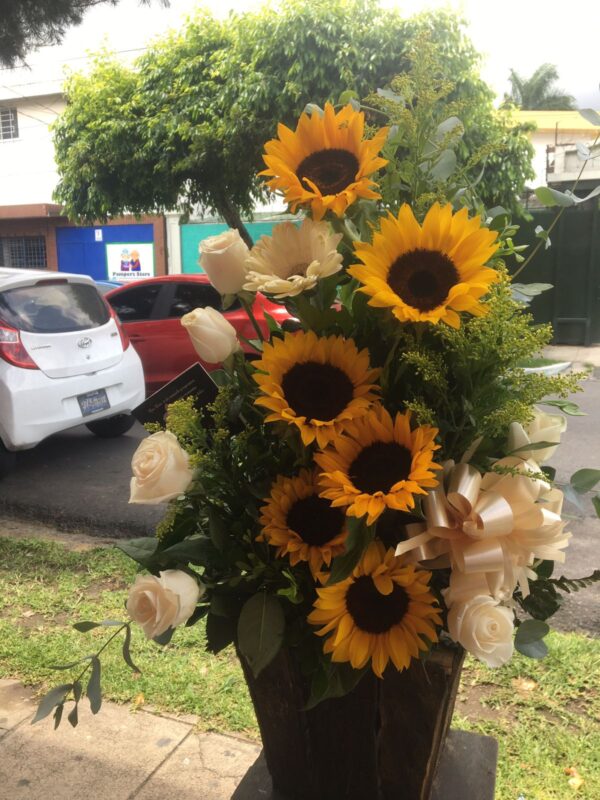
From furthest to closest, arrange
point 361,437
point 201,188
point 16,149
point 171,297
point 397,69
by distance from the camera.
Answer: point 16,149, point 201,188, point 397,69, point 171,297, point 361,437

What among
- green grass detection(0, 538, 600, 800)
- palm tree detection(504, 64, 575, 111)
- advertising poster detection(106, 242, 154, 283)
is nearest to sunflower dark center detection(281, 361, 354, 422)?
green grass detection(0, 538, 600, 800)

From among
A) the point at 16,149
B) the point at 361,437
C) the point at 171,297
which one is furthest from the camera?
the point at 16,149

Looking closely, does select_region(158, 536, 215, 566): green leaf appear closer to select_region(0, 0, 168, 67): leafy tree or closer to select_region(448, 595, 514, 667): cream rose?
select_region(448, 595, 514, 667): cream rose

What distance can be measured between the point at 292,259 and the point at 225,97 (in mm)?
9656

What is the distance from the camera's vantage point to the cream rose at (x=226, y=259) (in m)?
1.07

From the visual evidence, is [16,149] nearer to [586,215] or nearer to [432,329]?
[586,215]

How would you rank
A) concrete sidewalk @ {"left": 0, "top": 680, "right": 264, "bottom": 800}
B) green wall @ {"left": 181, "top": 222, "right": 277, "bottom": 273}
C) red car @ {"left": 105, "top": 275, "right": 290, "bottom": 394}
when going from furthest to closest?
green wall @ {"left": 181, "top": 222, "right": 277, "bottom": 273} → red car @ {"left": 105, "top": 275, "right": 290, "bottom": 394} → concrete sidewalk @ {"left": 0, "top": 680, "right": 264, "bottom": 800}

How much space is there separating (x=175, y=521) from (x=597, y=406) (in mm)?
8299

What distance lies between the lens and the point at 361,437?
97 centimetres

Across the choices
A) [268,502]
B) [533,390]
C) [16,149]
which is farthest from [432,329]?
[16,149]

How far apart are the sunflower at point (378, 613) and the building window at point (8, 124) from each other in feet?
77.6

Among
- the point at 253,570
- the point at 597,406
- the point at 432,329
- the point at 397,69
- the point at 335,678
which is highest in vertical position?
the point at 397,69

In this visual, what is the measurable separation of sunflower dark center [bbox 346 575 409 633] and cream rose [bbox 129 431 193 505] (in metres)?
0.27

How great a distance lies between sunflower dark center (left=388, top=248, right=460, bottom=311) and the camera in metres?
0.94
